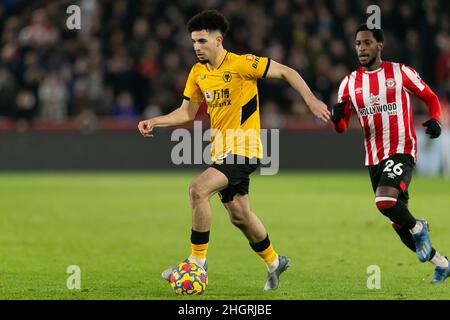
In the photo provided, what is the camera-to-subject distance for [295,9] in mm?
26312

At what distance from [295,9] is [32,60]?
21.1 ft

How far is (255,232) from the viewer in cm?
876

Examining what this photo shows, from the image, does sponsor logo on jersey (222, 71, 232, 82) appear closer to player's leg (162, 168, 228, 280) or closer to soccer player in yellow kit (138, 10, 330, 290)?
soccer player in yellow kit (138, 10, 330, 290)

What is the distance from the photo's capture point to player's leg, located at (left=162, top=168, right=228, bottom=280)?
8.41 metres

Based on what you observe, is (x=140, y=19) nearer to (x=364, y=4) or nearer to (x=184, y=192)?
(x=364, y=4)

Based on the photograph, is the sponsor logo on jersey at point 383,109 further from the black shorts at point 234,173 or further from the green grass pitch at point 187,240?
the green grass pitch at point 187,240

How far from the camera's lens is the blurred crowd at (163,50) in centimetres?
2442

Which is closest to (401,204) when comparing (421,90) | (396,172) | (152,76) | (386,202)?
(386,202)

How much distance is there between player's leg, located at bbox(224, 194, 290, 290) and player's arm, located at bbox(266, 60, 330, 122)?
0.94 m

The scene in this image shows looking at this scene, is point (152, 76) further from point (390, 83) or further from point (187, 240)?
point (390, 83)

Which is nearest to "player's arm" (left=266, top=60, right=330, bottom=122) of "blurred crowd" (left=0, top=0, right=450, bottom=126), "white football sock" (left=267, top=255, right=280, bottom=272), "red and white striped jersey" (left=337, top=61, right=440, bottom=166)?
"red and white striped jersey" (left=337, top=61, right=440, bottom=166)

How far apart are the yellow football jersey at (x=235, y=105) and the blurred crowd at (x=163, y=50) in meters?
15.2
